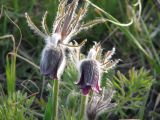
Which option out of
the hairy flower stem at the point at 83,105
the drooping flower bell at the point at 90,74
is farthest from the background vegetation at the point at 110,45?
the drooping flower bell at the point at 90,74

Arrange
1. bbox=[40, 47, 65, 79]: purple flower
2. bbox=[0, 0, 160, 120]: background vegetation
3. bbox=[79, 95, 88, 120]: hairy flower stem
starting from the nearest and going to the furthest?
bbox=[40, 47, 65, 79]: purple flower < bbox=[79, 95, 88, 120]: hairy flower stem < bbox=[0, 0, 160, 120]: background vegetation

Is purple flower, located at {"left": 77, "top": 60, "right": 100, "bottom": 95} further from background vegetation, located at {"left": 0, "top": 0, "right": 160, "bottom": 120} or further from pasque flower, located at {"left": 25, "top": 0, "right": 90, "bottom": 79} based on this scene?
background vegetation, located at {"left": 0, "top": 0, "right": 160, "bottom": 120}

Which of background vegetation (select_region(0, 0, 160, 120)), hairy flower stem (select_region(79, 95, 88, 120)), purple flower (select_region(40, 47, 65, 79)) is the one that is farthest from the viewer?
background vegetation (select_region(0, 0, 160, 120))

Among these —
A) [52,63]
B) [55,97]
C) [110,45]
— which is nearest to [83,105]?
[55,97]

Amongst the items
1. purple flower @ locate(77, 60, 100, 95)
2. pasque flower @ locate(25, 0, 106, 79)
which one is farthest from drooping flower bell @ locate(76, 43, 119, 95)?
pasque flower @ locate(25, 0, 106, 79)

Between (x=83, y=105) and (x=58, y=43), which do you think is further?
(x=83, y=105)

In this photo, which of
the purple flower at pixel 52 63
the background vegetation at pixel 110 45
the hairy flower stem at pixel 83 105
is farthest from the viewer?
the background vegetation at pixel 110 45

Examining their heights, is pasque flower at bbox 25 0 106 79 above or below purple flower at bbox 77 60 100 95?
above

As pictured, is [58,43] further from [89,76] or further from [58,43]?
[89,76]

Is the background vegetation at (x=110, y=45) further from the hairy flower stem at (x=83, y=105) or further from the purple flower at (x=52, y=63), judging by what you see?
the purple flower at (x=52, y=63)

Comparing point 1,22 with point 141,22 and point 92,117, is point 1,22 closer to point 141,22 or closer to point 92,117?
point 141,22
